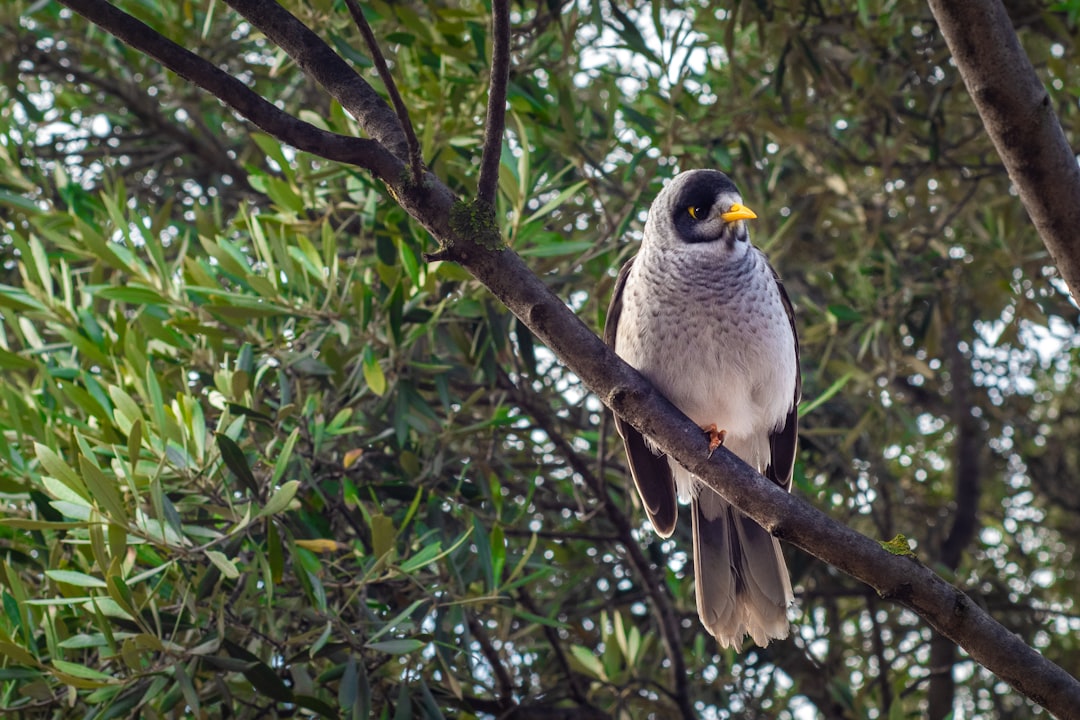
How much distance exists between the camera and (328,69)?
7.47ft

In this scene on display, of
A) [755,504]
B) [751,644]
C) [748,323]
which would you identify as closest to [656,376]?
[748,323]

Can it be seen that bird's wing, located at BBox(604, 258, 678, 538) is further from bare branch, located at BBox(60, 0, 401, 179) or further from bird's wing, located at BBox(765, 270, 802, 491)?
bare branch, located at BBox(60, 0, 401, 179)

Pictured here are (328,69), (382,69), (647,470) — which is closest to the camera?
(382,69)

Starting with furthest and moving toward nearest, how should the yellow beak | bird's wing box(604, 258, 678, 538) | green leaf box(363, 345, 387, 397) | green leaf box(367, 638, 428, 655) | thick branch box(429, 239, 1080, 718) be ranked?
bird's wing box(604, 258, 678, 538) → the yellow beak → green leaf box(363, 345, 387, 397) → green leaf box(367, 638, 428, 655) → thick branch box(429, 239, 1080, 718)

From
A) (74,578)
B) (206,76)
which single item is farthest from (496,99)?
(74,578)

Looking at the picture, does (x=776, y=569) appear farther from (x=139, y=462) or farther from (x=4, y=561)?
(x=4, y=561)

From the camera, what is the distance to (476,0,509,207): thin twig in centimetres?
201

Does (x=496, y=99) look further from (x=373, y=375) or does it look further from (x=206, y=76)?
(x=373, y=375)

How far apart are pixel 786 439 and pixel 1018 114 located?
5.12 ft

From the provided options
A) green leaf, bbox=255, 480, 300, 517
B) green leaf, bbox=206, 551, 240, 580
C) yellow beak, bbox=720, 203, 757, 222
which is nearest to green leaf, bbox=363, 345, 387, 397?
green leaf, bbox=255, 480, 300, 517

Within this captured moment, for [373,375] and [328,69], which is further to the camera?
[373,375]

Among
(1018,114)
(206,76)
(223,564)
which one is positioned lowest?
(223,564)

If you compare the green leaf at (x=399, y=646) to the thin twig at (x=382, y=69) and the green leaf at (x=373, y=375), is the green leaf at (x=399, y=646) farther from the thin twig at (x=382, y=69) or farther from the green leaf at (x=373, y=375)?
the thin twig at (x=382, y=69)

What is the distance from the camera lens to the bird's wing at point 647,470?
3.38 m
